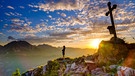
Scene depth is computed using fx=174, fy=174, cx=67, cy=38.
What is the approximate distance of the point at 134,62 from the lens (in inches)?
678

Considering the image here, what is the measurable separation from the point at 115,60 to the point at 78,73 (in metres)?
4.92

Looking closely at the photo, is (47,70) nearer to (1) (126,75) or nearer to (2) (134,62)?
(2) (134,62)

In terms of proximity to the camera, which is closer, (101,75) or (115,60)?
(101,75)

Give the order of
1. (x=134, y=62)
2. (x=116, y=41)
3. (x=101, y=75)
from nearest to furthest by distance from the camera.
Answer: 1. (x=101, y=75)
2. (x=134, y=62)
3. (x=116, y=41)

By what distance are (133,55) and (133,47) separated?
8.73 ft

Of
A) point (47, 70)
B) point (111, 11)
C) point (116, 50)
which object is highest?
point (111, 11)

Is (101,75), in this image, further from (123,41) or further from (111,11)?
(111,11)

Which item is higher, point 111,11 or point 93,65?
point 111,11

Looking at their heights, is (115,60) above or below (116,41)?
below

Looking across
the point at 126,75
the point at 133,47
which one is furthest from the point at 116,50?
the point at 126,75

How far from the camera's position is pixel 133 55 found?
20250mm

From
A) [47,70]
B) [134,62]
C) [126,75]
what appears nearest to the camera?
[126,75]

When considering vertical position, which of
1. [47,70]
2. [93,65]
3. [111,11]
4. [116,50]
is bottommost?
[47,70]

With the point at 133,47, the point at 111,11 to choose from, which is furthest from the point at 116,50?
the point at 111,11
